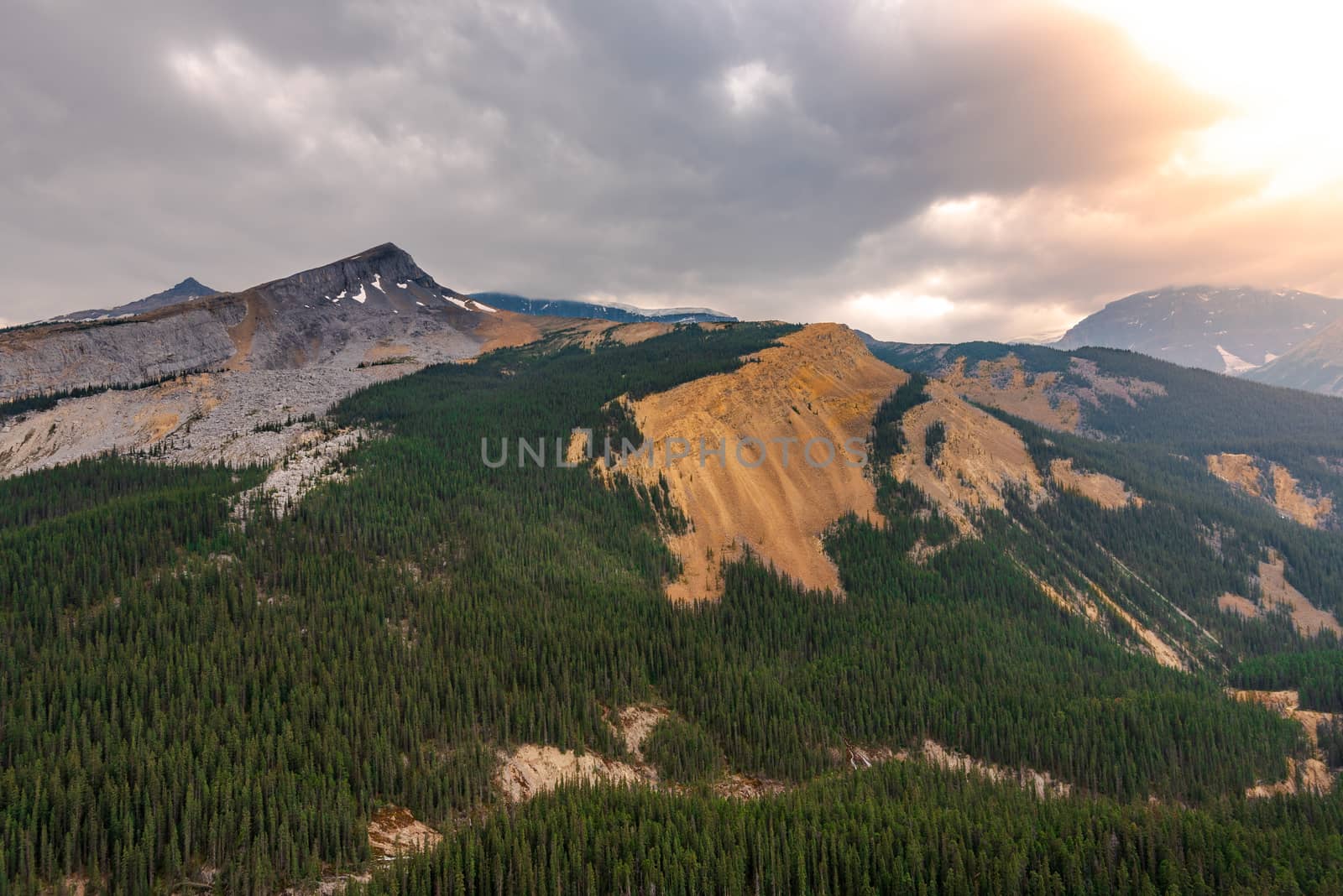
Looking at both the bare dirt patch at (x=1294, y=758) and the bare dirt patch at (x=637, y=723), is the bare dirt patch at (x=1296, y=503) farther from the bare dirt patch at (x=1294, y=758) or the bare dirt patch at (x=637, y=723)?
the bare dirt patch at (x=637, y=723)

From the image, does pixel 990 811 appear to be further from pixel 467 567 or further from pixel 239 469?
pixel 239 469

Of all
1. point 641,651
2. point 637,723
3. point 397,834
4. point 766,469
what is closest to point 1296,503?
point 766,469

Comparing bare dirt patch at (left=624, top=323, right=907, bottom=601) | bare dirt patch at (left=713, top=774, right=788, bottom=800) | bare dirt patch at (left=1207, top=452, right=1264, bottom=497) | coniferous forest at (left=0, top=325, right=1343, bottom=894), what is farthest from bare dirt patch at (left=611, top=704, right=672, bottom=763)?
bare dirt patch at (left=1207, top=452, right=1264, bottom=497)

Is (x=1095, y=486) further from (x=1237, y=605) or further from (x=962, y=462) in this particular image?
(x=962, y=462)

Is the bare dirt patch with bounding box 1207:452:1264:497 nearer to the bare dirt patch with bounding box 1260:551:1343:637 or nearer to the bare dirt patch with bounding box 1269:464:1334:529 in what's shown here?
the bare dirt patch with bounding box 1269:464:1334:529

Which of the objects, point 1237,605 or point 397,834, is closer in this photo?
point 397,834

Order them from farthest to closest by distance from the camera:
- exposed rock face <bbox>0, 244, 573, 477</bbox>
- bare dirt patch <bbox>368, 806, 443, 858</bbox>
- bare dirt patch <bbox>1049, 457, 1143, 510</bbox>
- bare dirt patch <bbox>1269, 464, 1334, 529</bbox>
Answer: bare dirt patch <bbox>1269, 464, 1334, 529</bbox>, bare dirt patch <bbox>1049, 457, 1143, 510</bbox>, exposed rock face <bbox>0, 244, 573, 477</bbox>, bare dirt patch <bbox>368, 806, 443, 858</bbox>
